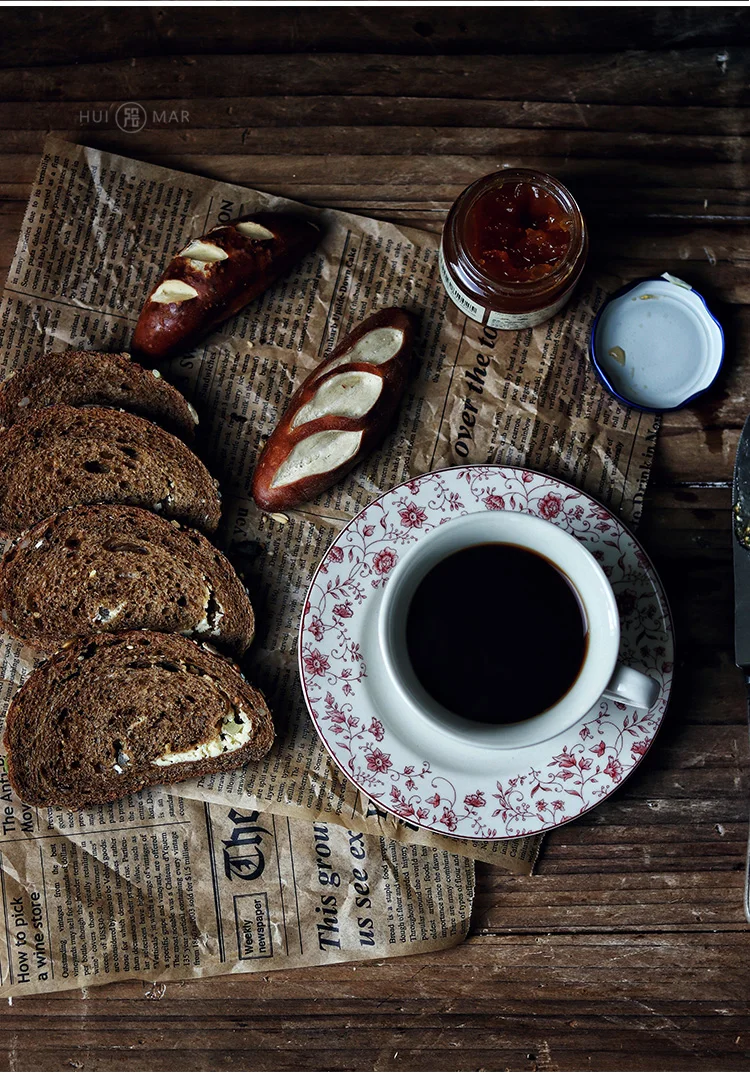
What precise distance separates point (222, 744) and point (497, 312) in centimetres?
73

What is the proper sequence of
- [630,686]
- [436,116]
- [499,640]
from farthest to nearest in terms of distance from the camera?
[436,116] < [499,640] < [630,686]

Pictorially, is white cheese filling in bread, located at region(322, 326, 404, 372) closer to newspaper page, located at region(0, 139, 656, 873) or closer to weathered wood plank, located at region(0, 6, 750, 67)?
newspaper page, located at region(0, 139, 656, 873)

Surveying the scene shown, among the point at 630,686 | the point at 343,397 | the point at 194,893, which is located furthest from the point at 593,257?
the point at 194,893

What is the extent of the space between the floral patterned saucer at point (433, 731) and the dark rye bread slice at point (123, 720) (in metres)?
0.15

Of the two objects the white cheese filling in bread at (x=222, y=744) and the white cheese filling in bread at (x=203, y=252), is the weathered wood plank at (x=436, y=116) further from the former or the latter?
the white cheese filling in bread at (x=222, y=744)

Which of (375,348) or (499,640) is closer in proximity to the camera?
(499,640)

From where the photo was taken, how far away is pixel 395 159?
142cm

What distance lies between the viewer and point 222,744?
134cm

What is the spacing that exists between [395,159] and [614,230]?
35cm

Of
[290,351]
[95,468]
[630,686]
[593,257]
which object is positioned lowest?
[630,686]

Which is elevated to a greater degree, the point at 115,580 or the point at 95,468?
the point at 95,468

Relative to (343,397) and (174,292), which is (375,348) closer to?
(343,397)

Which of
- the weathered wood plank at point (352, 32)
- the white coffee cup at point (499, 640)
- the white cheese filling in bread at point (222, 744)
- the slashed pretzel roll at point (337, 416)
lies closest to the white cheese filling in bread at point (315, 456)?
the slashed pretzel roll at point (337, 416)

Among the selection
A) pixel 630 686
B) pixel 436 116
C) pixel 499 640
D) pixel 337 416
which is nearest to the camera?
pixel 630 686
